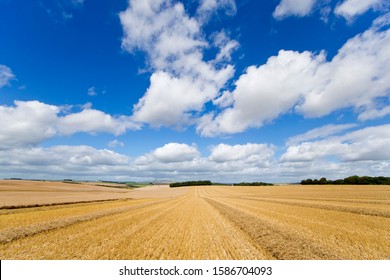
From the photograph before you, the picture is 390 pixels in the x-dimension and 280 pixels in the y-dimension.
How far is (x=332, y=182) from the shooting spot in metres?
117

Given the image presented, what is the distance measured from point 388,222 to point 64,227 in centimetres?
2445

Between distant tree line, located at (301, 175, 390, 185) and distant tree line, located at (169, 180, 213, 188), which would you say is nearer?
distant tree line, located at (301, 175, 390, 185)

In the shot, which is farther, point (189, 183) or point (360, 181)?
point (189, 183)

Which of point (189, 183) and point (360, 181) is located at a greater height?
point (189, 183)

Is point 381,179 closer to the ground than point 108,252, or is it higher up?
higher up

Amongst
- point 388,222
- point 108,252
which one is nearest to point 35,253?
point 108,252

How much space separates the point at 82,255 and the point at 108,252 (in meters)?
1.11

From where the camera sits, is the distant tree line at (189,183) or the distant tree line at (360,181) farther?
the distant tree line at (189,183)

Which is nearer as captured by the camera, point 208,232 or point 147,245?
point 147,245

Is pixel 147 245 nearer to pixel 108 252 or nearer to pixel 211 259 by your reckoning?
pixel 108 252

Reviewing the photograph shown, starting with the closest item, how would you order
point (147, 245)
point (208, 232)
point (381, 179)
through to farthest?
point (147, 245)
point (208, 232)
point (381, 179)
